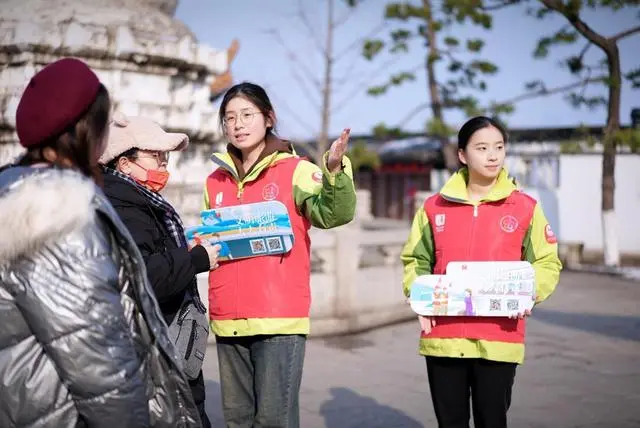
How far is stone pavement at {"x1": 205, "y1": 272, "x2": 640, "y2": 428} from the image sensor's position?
5.05 m

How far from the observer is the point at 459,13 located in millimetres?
17875

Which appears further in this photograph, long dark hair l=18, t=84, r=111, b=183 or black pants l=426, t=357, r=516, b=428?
black pants l=426, t=357, r=516, b=428

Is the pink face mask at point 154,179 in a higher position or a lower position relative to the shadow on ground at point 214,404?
higher

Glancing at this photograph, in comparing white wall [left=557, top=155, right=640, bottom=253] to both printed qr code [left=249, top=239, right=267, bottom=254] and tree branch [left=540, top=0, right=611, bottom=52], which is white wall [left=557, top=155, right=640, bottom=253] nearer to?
tree branch [left=540, top=0, right=611, bottom=52]

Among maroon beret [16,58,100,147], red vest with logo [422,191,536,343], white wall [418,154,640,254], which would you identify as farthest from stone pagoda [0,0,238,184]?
white wall [418,154,640,254]

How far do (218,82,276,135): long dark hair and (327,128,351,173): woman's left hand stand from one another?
0.47 meters

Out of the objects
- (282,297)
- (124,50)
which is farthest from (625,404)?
(124,50)

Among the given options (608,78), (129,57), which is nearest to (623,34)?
(608,78)

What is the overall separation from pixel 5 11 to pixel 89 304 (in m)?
6.31

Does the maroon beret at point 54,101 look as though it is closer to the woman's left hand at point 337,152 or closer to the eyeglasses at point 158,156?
the eyeglasses at point 158,156

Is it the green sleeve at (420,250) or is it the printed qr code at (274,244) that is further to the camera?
the green sleeve at (420,250)

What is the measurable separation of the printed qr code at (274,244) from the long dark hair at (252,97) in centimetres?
49

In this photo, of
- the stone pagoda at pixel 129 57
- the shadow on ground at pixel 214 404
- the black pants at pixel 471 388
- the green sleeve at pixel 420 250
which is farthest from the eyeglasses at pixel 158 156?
the stone pagoda at pixel 129 57

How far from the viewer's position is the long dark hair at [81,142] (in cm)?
215
